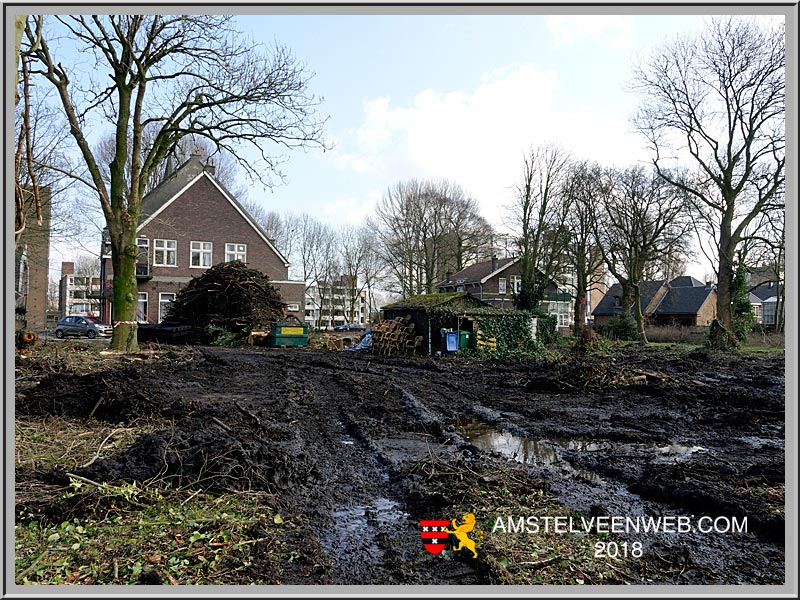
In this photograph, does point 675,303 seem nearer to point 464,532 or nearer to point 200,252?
point 200,252

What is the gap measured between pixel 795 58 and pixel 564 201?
36112mm

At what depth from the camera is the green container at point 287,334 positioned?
30.9 metres

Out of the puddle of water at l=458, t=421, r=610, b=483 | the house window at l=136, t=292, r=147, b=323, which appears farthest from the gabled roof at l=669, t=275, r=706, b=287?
the puddle of water at l=458, t=421, r=610, b=483

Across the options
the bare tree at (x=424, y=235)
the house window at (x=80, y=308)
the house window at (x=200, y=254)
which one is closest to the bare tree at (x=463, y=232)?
the bare tree at (x=424, y=235)

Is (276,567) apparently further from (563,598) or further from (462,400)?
(462,400)

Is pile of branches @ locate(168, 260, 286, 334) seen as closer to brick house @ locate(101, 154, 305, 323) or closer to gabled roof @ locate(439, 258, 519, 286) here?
brick house @ locate(101, 154, 305, 323)

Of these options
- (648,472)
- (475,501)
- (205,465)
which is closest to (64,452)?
(205,465)

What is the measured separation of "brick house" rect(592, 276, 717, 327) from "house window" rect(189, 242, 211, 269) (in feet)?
119

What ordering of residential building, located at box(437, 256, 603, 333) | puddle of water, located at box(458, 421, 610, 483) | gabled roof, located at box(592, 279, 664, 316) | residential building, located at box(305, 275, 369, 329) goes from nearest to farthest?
puddle of water, located at box(458, 421, 610, 483), residential building, located at box(437, 256, 603, 333), gabled roof, located at box(592, 279, 664, 316), residential building, located at box(305, 275, 369, 329)

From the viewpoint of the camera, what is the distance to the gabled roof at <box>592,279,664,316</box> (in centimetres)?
6103

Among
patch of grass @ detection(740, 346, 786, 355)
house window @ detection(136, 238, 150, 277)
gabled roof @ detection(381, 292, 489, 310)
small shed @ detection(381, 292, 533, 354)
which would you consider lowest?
patch of grass @ detection(740, 346, 786, 355)

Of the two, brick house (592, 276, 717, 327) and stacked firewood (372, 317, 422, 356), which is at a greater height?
brick house (592, 276, 717, 327)

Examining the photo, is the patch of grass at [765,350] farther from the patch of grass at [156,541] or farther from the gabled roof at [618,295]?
the gabled roof at [618,295]

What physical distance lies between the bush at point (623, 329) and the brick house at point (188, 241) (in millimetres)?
23068
